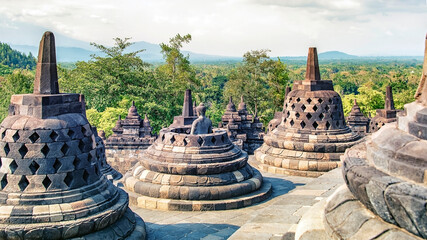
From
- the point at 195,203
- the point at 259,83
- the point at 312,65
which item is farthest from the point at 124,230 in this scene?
the point at 259,83

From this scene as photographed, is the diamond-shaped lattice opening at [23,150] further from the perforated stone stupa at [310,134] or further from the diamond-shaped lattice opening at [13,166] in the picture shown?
the perforated stone stupa at [310,134]

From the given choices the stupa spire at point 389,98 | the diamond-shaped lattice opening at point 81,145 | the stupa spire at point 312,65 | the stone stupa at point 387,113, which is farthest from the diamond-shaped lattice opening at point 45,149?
the stupa spire at point 389,98

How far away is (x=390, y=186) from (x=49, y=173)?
4.28m

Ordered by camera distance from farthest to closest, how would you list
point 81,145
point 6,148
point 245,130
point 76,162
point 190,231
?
point 245,130, point 190,231, point 81,145, point 76,162, point 6,148

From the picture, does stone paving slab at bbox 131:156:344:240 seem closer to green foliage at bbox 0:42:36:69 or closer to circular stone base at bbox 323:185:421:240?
circular stone base at bbox 323:185:421:240

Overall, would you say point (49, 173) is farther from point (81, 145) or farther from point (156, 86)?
point (156, 86)

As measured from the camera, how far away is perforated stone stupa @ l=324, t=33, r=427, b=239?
2545 millimetres

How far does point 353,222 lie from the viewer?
2873mm

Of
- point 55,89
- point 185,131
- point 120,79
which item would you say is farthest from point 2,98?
point 55,89

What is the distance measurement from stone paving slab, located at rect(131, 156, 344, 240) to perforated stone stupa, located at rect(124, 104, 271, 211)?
20 centimetres

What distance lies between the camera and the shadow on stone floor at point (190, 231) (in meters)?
7.03

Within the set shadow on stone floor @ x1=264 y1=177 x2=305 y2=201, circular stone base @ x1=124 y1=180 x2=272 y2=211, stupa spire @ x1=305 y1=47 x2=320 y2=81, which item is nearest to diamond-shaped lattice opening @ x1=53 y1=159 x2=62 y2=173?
circular stone base @ x1=124 y1=180 x2=272 y2=211

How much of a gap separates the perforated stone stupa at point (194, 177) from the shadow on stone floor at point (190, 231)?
95 centimetres

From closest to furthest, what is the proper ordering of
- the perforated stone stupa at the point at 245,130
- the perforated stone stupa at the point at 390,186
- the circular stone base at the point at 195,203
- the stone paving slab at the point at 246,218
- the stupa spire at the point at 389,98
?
the perforated stone stupa at the point at 390,186
the stone paving slab at the point at 246,218
the circular stone base at the point at 195,203
the perforated stone stupa at the point at 245,130
the stupa spire at the point at 389,98
